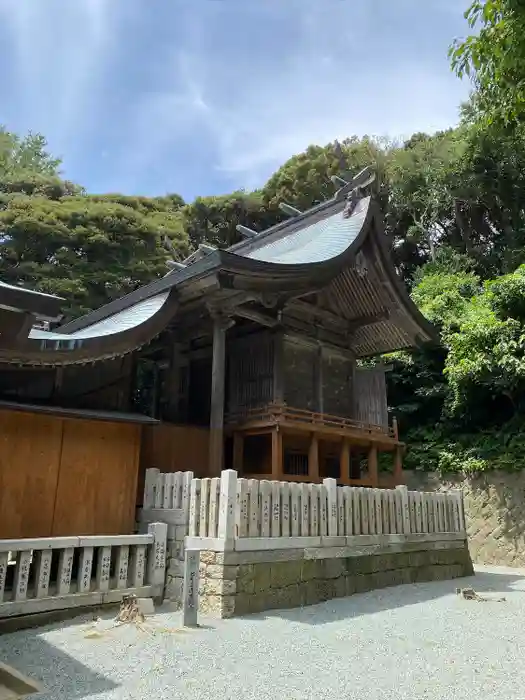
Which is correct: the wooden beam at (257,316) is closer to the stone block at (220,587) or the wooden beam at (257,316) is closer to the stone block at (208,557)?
the stone block at (208,557)

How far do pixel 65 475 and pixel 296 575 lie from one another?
3.60 metres

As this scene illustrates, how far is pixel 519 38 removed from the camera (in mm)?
6000

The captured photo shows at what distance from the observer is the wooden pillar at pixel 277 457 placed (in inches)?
436

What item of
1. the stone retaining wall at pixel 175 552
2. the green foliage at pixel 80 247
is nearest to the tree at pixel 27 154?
the green foliage at pixel 80 247

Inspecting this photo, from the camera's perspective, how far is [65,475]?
25.9 ft

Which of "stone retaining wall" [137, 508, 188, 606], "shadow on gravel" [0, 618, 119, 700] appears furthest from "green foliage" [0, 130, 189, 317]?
"shadow on gravel" [0, 618, 119, 700]

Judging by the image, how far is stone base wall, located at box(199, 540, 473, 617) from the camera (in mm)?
6930

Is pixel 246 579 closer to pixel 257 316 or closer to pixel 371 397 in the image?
pixel 257 316

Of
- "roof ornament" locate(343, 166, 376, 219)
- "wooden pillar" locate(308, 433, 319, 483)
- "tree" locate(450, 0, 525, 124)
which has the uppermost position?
"roof ornament" locate(343, 166, 376, 219)

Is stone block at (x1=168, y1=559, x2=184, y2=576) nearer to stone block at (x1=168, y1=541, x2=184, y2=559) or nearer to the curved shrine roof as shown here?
stone block at (x1=168, y1=541, x2=184, y2=559)

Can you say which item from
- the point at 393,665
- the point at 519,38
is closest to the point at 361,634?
the point at 393,665

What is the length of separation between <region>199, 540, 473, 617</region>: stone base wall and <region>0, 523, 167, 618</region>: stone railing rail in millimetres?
864

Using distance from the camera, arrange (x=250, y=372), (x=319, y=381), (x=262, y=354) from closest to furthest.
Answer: (x=262, y=354)
(x=250, y=372)
(x=319, y=381)

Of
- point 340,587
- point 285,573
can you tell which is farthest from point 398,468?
point 285,573
